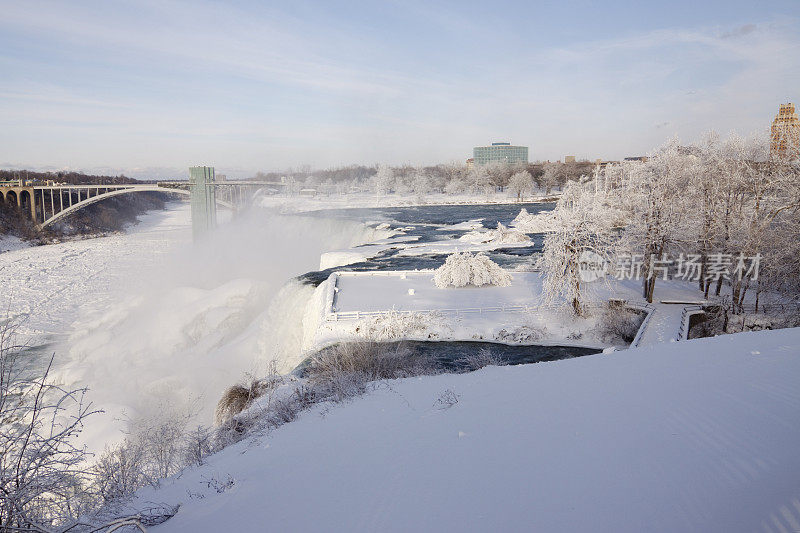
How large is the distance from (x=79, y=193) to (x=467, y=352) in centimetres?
→ 5359

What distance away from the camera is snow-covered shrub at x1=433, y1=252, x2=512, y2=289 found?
24.4m

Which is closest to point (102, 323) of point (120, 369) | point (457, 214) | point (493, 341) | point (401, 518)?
point (120, 369)

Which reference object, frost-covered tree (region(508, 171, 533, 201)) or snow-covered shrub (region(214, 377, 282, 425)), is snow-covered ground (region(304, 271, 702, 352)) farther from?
frost-covered tree (region(508, 171, 533, 201))

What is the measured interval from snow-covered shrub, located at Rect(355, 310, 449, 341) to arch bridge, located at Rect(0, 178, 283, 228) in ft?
127

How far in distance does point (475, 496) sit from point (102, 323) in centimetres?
2688

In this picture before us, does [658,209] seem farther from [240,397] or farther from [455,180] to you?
[455,180]

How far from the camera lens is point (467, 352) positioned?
17625 mm

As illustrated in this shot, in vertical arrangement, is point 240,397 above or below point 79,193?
below

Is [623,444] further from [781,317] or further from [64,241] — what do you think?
[64,241]

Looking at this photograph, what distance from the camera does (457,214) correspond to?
66.2 meters

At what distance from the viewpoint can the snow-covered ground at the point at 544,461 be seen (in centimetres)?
422

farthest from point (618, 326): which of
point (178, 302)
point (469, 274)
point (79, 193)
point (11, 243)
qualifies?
point (79, 193)

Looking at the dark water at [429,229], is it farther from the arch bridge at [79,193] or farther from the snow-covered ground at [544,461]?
the snow-covered ground at [544,461]

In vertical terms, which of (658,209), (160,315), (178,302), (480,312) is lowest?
(160,315)
